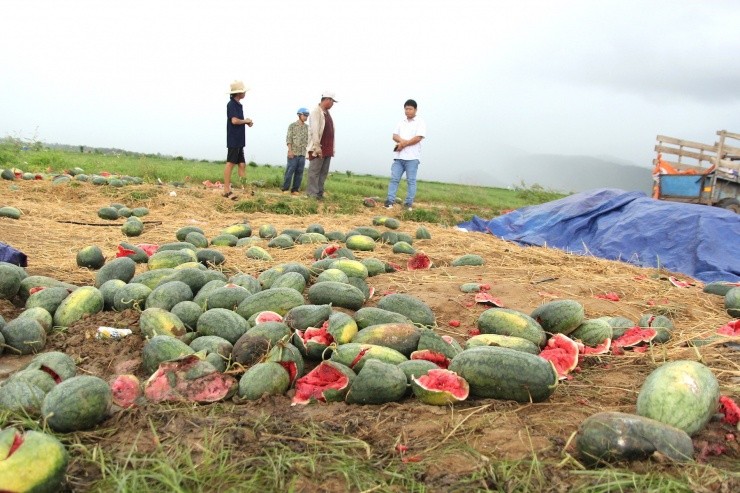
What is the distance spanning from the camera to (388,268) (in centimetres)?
611

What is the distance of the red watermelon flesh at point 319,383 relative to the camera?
294cm

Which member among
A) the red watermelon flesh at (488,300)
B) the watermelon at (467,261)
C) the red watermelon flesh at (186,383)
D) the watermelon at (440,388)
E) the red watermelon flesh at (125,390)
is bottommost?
the red watermelon flesh at (125,390)

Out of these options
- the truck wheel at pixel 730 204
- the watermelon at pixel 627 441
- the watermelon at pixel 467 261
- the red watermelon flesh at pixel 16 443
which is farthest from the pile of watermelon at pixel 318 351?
the truck wheel at pixel 730 204

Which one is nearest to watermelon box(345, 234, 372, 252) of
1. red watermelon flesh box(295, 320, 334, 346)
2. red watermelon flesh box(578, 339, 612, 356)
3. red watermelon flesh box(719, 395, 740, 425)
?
red watermelon flesh box(295, 320, 334, 346)

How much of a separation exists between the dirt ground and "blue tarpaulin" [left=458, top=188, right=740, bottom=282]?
6.25 feet

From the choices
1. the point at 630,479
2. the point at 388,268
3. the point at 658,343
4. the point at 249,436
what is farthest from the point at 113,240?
the point at 630,479

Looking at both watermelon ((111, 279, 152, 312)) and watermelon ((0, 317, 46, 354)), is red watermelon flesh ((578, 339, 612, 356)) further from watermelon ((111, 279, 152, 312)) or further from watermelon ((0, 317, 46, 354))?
watermelon ((0, 317, 46, 354))

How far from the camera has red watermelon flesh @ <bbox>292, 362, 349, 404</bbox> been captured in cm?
294

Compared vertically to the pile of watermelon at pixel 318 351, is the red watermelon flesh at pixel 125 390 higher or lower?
lower

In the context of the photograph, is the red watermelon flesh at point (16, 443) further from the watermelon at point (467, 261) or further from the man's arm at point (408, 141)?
the man's arm at point (408, 141)

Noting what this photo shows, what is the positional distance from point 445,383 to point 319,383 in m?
0.66

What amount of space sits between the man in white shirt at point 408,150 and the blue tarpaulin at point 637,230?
6.52 ft

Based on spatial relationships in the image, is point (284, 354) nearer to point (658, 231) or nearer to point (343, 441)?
point (343, 441)

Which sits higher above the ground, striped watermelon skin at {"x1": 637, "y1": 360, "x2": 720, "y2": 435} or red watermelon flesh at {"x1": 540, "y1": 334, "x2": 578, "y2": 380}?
striped watermelon skin at {"x1": 637, "y1": 360, "x2": 720, "y2": 435}
